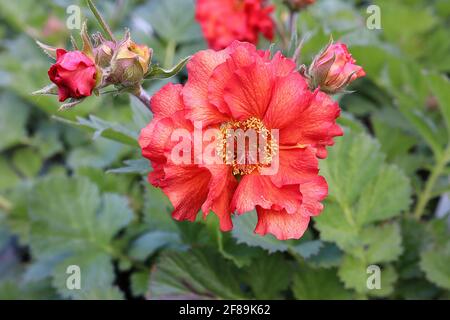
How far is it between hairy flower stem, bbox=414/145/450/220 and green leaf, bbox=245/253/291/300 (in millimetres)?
355

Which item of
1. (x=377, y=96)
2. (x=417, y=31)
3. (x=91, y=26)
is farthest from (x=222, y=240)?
(x=91, y=26)

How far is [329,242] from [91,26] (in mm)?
1104

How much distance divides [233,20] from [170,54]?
292mm

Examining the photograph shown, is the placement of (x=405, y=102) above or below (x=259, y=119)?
above

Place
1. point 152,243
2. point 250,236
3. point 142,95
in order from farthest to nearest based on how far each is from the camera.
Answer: point 152,243 < point 250,236 < point 142,95

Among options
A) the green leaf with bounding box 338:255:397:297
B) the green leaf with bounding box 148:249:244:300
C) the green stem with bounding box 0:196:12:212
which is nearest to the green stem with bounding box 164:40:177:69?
the green stem with bounding box 0:196:12:212

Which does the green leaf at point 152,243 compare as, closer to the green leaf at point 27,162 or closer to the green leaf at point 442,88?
the green leaf at point 27,162

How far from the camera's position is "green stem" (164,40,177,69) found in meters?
1.53

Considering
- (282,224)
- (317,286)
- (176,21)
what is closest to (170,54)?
(176,21)

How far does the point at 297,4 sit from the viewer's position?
44.4 inches

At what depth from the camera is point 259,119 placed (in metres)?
0.75

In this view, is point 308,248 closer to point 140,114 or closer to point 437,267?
point 437,267

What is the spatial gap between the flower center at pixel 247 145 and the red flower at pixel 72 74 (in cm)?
19
